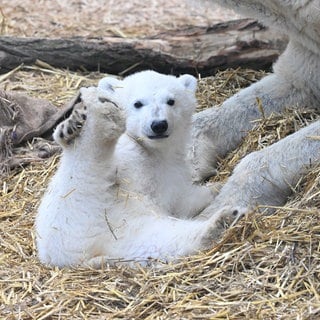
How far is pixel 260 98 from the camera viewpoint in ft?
18.7

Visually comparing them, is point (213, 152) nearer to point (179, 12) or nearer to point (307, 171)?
point (307, 171)

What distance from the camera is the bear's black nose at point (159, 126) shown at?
444 cm

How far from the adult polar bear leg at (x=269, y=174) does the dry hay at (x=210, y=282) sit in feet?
0.47

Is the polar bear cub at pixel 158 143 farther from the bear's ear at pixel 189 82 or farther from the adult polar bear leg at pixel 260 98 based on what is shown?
the adult polar bear leg at pixel 260 98

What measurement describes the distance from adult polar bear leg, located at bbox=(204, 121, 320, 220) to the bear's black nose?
1.52ft

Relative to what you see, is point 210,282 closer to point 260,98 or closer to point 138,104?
point 138,104

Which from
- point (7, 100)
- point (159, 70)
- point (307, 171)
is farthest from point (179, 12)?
point (307, 171)

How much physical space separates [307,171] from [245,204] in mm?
320

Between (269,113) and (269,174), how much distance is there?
0.98m

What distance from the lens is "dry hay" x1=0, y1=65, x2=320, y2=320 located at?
3.75 meters

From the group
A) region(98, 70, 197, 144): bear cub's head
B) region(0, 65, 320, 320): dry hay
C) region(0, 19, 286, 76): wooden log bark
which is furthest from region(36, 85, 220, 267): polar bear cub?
region(0, 19, 286, 76): wooden log bark

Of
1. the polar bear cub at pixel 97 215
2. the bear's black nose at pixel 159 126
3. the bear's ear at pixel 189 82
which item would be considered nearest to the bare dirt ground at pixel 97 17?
the bear's ear at pixel 189 82

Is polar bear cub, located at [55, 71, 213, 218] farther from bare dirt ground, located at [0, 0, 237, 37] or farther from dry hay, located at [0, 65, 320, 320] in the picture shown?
bare dirt ground, located at [0, 0, 237, 37]

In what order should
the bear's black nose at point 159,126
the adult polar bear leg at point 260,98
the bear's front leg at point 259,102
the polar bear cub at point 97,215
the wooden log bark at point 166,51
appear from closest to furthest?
the polar bear cub at point 97,215 < the bear's black nose at point 159,126 < the adult polar bear leg at point 260,98 < the bear's front leg at point 259,102 < the wooden log bark at point 166,51
